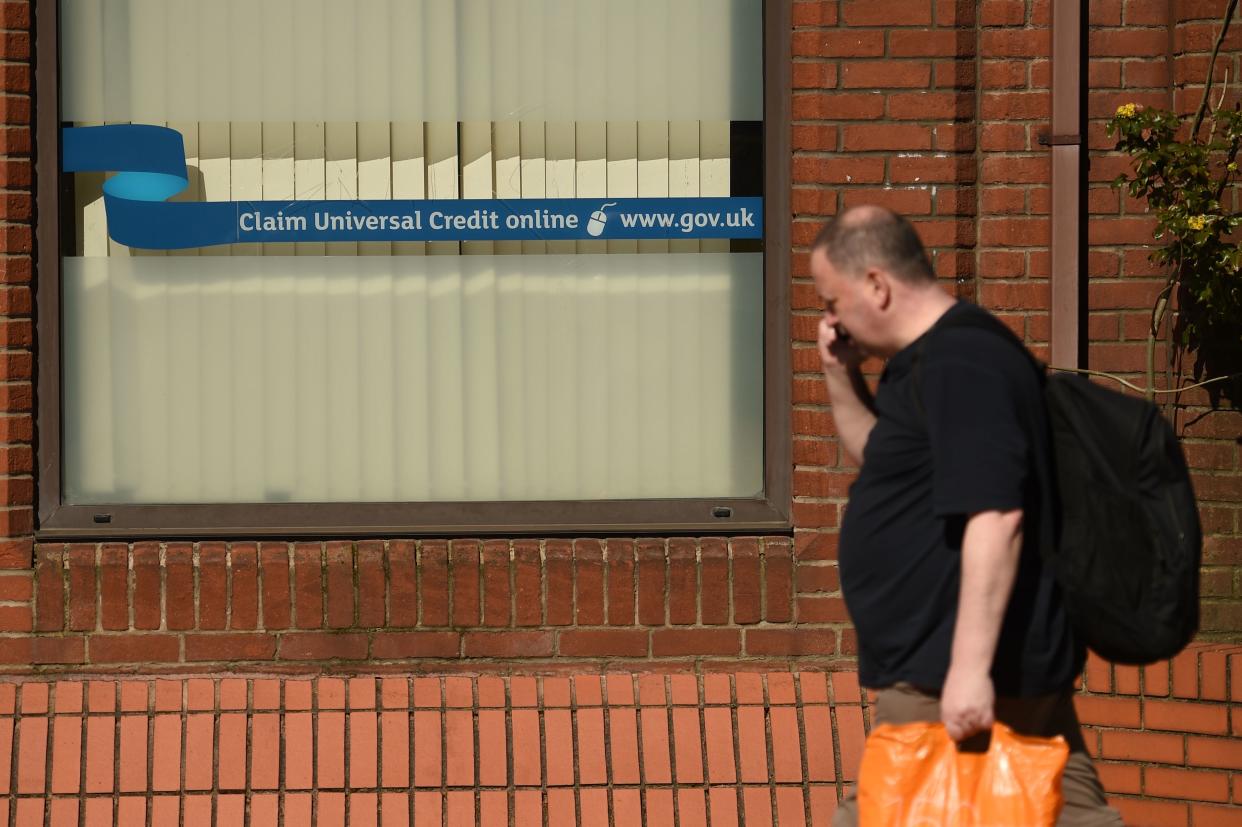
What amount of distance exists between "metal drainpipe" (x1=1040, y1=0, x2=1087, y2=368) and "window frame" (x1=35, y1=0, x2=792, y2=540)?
2.59 feet

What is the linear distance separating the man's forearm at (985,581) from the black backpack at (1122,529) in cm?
16

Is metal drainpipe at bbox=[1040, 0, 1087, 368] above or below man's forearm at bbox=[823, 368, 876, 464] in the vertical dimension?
above

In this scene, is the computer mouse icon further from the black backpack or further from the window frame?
the black backpack

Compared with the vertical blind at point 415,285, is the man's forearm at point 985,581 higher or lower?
lower

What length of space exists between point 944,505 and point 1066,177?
2329 millimetres

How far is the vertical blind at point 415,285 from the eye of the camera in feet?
15.6

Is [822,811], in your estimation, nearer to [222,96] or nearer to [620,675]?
[620,675]

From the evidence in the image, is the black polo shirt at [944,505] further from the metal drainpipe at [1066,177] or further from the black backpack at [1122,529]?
the metal drainpipe at [1066,177]

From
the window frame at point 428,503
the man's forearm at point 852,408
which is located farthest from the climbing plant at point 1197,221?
the man's forearm at point 852,408

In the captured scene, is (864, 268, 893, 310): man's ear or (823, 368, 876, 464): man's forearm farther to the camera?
(823, 368, 876, 464): man's forearm

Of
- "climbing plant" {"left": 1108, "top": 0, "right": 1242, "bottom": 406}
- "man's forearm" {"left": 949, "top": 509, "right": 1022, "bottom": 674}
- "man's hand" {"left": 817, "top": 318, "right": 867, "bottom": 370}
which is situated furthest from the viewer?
"climbing plant" {"left": 1108, "top": 0, "right": 1242, "bottom": 406}

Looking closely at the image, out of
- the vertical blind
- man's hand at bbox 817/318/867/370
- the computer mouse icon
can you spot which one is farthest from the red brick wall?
the computer mouse icon

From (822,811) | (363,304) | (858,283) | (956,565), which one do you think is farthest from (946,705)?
(363,304)

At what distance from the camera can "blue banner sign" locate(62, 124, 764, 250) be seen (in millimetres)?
4754
